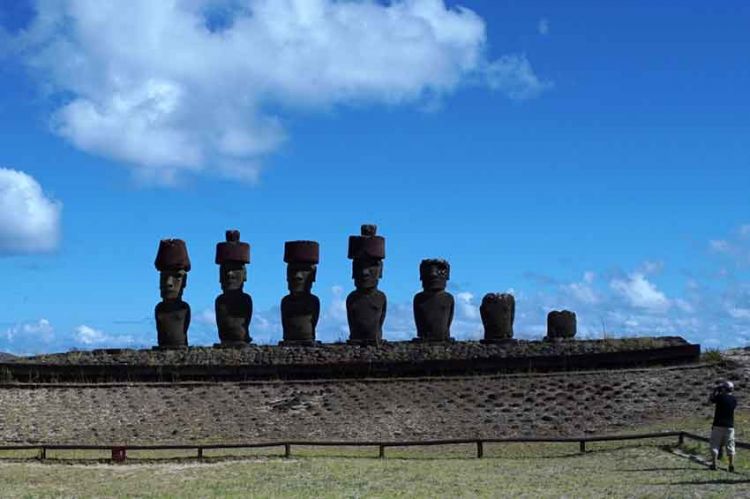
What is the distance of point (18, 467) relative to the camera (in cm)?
2188

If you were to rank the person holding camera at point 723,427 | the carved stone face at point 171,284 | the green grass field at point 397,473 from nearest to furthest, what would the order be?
the green grass field at point 397,473 < the person holding camera at point 723,427 < the carved stone face at point 171,284

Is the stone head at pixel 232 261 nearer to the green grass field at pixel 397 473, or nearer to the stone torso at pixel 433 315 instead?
the stone torso at pixel 433 315

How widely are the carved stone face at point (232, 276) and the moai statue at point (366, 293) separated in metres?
3.37

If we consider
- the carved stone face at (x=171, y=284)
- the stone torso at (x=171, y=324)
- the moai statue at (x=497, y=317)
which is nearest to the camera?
the moai statue at (x=497, y=317)

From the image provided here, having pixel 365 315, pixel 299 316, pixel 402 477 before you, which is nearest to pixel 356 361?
pixel 365 315

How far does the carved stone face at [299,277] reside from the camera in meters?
31.8

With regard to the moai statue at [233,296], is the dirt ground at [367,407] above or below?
below

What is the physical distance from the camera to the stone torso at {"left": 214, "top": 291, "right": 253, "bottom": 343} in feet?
105

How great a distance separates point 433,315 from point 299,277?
4.12 meters

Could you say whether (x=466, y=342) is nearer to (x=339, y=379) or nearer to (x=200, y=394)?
(x=339, y=379)

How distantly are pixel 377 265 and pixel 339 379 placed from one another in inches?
162

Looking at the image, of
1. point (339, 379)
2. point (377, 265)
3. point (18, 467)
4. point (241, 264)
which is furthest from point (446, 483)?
point (241, 264)

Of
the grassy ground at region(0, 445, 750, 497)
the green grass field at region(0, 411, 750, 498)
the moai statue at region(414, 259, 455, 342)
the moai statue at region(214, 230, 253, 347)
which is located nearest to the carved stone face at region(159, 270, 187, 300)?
the moai statue at region(214, 230, 253, 347)

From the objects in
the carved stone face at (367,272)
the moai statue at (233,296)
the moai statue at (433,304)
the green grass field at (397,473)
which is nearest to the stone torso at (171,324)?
the moai statue at (233,296)
